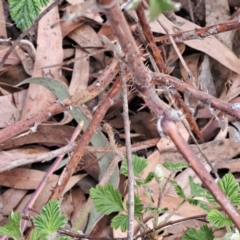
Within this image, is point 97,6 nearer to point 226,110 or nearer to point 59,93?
point 226,110

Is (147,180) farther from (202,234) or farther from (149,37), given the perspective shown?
(149,37)

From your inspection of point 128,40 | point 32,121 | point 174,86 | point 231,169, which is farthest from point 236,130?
point 128,40

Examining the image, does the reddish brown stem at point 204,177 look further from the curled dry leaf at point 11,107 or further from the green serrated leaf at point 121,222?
the curled dry leaf at point 11,107

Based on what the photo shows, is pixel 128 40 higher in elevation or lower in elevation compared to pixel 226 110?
higher

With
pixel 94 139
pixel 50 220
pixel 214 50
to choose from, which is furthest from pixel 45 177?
pixel 214 50

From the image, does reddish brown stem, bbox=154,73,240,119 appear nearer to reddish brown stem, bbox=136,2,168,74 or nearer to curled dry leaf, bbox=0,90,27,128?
reddish brown stem, bbox=136,2,168,74
